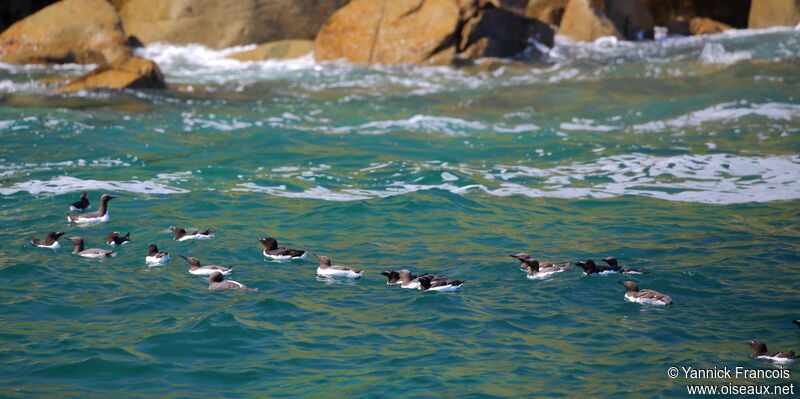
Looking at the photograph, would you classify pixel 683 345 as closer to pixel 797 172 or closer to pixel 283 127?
pixel 797 172

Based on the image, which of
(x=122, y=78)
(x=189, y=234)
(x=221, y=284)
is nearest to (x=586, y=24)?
(x=122, y=78)

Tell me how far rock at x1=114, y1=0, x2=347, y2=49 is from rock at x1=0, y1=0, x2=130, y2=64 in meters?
4.06

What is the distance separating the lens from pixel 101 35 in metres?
32.5

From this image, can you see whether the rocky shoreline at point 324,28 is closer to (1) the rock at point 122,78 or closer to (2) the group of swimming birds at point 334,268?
(1) the rock at point 122,78

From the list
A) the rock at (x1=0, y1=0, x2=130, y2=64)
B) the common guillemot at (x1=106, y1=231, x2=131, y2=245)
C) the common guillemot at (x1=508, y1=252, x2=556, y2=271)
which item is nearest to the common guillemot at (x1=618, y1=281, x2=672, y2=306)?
the common guillemot at (x1=508, y1=252, x2=556, y2=271)

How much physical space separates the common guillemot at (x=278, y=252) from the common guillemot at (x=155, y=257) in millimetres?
1283

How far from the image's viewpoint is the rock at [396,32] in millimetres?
31000

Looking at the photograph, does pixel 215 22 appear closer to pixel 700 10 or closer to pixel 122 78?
pixel 122 78

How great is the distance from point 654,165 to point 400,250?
7.46m

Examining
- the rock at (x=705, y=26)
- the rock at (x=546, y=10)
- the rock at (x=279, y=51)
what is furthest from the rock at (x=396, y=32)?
the rock at (x=705, y=26)

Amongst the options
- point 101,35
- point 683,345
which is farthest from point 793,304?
point 101,35

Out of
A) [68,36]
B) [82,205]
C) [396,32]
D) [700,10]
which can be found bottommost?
[700,10]

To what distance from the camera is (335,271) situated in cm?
1055

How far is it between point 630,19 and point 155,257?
32766mm
